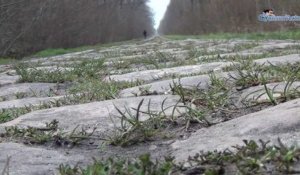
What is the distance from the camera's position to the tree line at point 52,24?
16453 millimetres

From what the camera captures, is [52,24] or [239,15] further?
[239,15]

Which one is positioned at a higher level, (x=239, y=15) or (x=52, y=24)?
(x=52, y=24)

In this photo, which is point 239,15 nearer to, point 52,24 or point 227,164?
point 52,24

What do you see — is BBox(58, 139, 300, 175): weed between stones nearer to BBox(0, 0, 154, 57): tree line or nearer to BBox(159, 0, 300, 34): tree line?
BBox(0, 0, 154, 57): tree line

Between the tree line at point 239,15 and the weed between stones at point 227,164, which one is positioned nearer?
the weed between stones at point 227,164

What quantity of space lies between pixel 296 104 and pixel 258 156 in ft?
1.52

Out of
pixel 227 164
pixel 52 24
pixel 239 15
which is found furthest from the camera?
pixel 239 15

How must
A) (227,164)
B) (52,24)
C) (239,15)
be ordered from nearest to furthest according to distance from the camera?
(227,164) → (52,24) → (239,15)

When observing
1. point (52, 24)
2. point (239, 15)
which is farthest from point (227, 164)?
point (239, 15)

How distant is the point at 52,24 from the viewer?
21375 mm

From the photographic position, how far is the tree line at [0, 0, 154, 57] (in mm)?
16453

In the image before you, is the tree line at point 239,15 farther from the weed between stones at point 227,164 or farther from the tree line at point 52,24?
the weed between stones at point 227,164

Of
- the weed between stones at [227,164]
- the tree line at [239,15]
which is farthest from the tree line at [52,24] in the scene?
the weed between stones at [227,164]

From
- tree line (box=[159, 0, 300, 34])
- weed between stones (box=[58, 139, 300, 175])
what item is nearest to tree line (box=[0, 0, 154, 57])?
tree line (box=[159, 0, 300, 34])
